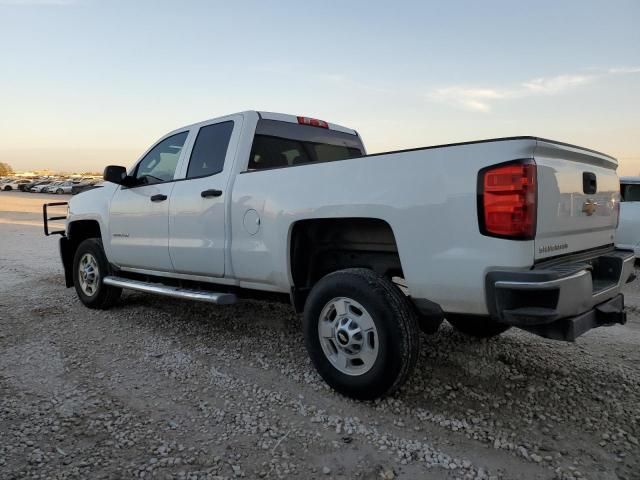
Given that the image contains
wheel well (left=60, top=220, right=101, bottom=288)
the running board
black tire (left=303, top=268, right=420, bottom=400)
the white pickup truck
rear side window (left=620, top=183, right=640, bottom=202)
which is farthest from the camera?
rear side window (left=620, top=183, right=640, bottom=202)

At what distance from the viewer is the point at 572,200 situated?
298 cm

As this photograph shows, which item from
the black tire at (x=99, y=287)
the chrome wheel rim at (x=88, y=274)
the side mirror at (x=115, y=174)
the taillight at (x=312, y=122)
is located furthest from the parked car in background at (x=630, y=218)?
the chrome wheel rim at (x=88, y=274)

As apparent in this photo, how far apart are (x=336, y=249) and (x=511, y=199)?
1.52 m

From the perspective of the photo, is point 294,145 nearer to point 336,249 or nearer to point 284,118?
point 284,118

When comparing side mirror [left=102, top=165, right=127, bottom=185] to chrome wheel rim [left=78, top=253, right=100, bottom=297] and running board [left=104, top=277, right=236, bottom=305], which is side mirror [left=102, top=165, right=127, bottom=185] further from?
chrome wheel rim [left=78, top=253, right=100, bottom=297]

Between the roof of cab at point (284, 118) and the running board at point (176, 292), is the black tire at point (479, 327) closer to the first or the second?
the running board at point (176, 292)

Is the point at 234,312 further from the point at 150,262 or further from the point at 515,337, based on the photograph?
the point at 515,337

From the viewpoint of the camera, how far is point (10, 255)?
413 inches

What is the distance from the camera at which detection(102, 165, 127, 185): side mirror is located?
5.17m

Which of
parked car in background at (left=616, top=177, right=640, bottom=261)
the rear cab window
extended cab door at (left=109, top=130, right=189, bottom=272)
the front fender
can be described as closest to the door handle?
the rear cab window

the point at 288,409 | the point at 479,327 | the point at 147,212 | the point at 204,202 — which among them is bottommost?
the point at 288,409

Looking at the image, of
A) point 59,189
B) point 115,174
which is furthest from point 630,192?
point 59,189

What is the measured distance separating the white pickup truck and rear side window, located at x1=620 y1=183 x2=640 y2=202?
18.2 ft

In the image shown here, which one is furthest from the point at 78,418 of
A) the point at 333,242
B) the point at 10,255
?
the point at 10,255
